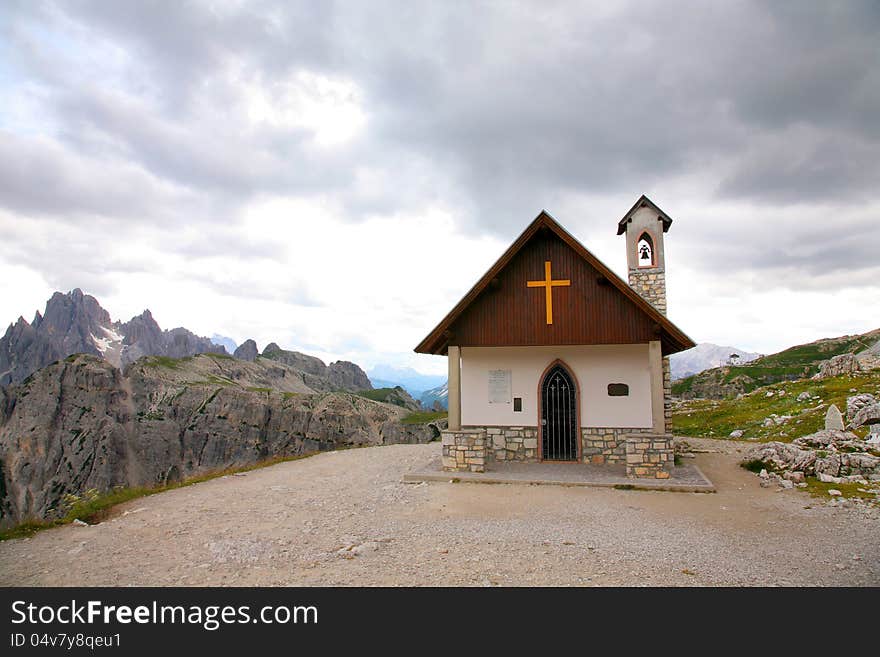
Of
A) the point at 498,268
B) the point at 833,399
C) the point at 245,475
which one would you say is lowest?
the point at 245,475

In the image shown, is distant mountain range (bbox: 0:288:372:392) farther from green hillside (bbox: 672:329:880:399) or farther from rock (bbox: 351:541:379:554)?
rock (bbox: 351:541:379:554)

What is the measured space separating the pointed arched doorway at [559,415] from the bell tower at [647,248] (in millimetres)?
4589

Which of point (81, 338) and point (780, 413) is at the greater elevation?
point (81, 338)

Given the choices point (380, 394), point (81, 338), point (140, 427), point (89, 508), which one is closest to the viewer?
point (89, 508)

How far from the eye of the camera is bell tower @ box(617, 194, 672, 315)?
16859 mm

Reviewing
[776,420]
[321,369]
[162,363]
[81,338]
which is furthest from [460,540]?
[81,338]

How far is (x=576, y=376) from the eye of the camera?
1441 centimetres

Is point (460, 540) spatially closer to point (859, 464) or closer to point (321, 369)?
point (859, 464)

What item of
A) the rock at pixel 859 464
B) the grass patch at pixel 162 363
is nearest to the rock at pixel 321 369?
the grass patch at pixel 162 363

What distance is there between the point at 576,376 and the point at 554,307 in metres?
2.29

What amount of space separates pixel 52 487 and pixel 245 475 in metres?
71.4
